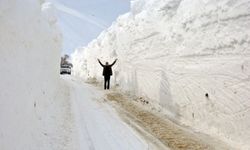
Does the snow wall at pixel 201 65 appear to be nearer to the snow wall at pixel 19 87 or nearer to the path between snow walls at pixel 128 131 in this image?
the path between snow walls at pixel 128 131

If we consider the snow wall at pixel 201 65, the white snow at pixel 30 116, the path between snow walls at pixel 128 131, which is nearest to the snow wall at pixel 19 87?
the white snow at pixel 30 116

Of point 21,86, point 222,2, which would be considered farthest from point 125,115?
point 21,86

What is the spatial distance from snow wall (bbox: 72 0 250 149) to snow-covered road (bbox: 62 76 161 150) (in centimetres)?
236

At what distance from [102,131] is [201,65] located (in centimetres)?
431

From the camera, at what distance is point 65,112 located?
1138cm

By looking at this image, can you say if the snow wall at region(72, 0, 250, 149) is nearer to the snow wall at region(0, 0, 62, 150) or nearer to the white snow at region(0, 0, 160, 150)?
the white snow at region(0, 0, 160, 150)

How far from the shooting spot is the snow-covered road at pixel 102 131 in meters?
8.07

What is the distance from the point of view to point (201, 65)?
1190 centimetres

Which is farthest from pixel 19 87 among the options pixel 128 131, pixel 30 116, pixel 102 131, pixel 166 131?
pixel 166 131

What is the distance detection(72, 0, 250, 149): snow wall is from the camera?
9797mm

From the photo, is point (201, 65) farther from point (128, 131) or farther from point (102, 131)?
point (102, 131)

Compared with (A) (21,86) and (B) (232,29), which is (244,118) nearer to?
(B) (232,29)

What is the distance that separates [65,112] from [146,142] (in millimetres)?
3654

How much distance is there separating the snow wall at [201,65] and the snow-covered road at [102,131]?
2361 mm
